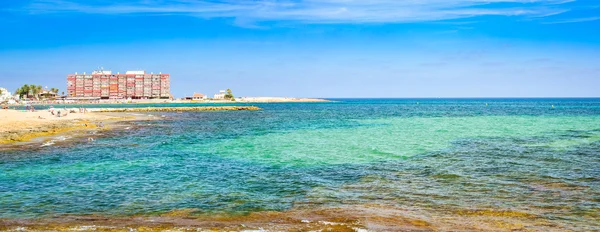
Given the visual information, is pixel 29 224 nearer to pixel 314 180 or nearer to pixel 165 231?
pixel 165 231

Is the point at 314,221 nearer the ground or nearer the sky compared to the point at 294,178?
nearer the sky

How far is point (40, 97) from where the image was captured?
193625mm

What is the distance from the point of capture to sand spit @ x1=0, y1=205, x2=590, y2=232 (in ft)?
36.5

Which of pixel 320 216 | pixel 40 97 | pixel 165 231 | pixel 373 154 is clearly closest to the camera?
pixel 165 231

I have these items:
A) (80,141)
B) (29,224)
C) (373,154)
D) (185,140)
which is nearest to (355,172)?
(373,154)

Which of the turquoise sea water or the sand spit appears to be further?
the turquoise sea water

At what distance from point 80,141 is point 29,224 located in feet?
76.9

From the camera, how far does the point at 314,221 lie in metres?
11.9

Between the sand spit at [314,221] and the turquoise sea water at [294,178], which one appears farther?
the turquoise sea water at [294,178]

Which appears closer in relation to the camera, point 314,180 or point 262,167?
point 314,180

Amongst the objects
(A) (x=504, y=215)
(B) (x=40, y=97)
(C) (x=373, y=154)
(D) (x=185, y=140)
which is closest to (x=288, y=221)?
(A) (x=504, y=215)

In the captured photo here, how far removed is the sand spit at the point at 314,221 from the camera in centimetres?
1113

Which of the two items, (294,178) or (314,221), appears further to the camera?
(294,178)

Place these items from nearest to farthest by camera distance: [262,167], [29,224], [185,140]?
[29,224], [262,167], [185,140]
